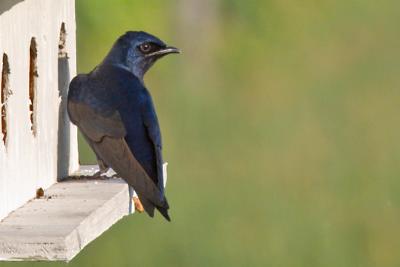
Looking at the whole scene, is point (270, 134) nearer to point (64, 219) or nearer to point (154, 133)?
point (154, 133)

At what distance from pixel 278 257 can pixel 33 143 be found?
2.53 meters

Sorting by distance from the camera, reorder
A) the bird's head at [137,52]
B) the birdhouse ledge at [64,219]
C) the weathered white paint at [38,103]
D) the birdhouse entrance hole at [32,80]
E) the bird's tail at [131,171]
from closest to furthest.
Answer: the birdhouse ledge at [64,219] < the weathered white paint at [38,103] < the bird's tail at [131,171] < the birdhouse entrance hole at [32,80] < the bird's head at [137,52]

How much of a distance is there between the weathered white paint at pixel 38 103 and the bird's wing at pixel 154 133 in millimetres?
262

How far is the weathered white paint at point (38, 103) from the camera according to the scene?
5.47 metres

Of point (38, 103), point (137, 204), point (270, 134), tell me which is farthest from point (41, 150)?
point (270, 134)

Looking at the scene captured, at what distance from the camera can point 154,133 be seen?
19.5 ft

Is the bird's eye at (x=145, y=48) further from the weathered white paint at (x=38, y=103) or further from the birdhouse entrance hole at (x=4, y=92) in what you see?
the birdhouse entrance hole at (x=4, y=92)

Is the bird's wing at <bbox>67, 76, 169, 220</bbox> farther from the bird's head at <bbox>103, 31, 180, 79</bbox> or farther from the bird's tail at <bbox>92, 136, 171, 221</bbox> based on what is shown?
the bird's head at <bbox>103, 31, 180, 79</bbox>

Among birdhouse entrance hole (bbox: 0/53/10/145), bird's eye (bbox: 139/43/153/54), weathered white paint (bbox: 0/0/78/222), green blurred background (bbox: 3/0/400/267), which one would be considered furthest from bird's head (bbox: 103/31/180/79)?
green blurred background (bbox: 3/0/400/267)

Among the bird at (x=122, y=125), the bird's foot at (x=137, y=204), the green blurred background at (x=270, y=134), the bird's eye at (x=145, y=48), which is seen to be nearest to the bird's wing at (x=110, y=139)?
the bird at (x=122, y=125)

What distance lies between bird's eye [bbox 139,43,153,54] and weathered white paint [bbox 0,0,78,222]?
0.66ft

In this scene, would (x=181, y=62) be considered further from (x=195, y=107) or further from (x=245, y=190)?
(x=245, y=190)

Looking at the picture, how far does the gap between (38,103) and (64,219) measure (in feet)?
2.74

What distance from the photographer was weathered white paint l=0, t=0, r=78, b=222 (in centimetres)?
547
